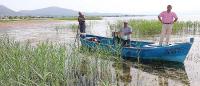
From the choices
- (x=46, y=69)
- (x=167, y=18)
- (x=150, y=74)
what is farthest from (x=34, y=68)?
(x=167, y=18)

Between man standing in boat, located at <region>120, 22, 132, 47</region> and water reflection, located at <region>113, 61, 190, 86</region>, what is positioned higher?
man standing in boat, located at <region>120, 22, 132, 47</region>

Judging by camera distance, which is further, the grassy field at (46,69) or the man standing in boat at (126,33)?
the man standing in boat at (126,33)

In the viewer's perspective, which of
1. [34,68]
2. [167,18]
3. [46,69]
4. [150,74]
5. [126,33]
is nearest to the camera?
[46,69]

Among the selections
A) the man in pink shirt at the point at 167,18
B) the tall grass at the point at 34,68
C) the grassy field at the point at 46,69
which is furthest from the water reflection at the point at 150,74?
the tall grass at the point at 34,68

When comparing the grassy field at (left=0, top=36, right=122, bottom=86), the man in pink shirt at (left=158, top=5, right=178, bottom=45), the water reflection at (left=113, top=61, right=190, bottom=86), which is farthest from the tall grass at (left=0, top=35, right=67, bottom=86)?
the man in pink shirt at (left=158, top=5, right=178, bottom=45)

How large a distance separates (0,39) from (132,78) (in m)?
4.45

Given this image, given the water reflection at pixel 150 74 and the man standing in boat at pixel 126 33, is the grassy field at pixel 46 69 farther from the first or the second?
the man standing in boat at pixel 126 33

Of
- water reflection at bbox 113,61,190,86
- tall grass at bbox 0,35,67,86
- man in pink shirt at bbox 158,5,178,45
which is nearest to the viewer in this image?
tall grass at bbox 0,35,67,86

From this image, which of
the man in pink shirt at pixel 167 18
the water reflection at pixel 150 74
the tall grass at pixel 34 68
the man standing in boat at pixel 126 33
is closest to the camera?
the tall grass at pixel 34 68

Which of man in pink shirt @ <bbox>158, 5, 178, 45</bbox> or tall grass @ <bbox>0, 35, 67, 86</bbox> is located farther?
man in pink shirt @ <bbox>158, 5, 178, 45</bbox>

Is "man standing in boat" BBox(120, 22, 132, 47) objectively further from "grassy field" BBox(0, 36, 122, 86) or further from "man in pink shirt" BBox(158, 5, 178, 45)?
"grassy field" BBox(0, 36, 122, 86)

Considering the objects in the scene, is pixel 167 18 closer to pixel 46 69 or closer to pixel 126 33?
pixel 126 33

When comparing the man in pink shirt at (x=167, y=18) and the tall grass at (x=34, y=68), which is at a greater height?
the man in pink shirt at (x=167, y=18)

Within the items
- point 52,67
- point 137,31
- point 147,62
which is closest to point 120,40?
point 147,62
